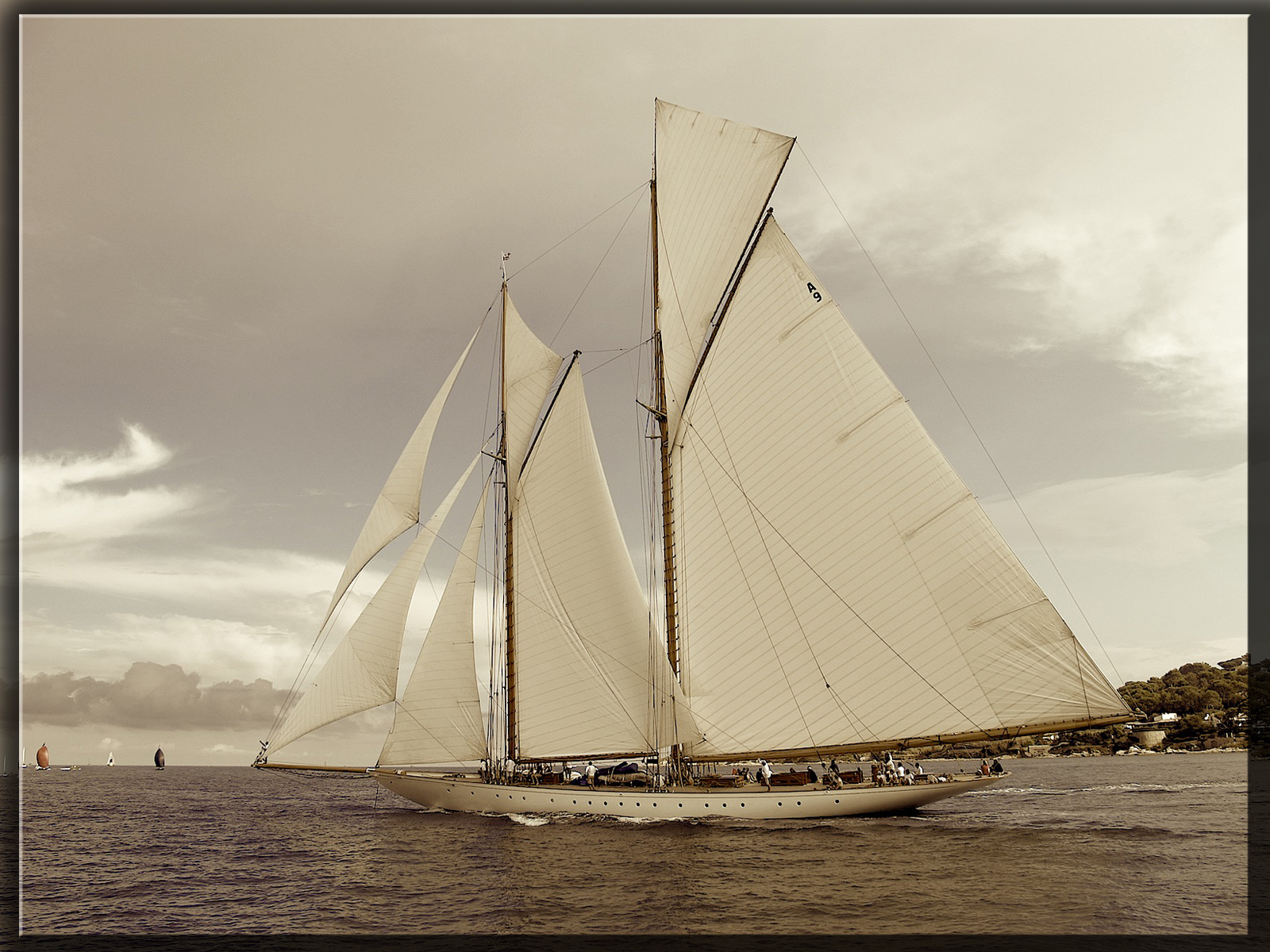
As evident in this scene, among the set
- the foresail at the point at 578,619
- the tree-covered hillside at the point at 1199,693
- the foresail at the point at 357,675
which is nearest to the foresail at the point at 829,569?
the foresail at the point at 578,619

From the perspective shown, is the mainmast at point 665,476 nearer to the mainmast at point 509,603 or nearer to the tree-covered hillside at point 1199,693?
the mainmast at point 509,603

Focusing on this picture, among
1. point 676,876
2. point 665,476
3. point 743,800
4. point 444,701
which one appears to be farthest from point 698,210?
point 676,876

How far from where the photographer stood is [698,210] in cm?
4219

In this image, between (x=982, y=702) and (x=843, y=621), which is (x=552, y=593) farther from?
(x=982, y=702)

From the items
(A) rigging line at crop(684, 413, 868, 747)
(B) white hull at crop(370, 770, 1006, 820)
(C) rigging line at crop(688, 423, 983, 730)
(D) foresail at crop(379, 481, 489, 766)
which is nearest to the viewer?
(C) rigging line at crop(688, 423, 983, 730)

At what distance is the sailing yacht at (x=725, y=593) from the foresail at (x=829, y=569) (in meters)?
Result: 0.10

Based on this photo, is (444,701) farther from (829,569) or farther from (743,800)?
(829,569)

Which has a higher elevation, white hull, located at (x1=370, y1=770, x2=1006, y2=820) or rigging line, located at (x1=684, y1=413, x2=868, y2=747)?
rigging line, located at (x1=684, y1=413, x2=868, y2=747)

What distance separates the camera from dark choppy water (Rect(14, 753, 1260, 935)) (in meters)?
22.1

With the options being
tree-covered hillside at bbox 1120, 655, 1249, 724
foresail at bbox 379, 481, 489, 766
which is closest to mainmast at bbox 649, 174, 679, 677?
foresail at bbox 379, 481, 489, 766

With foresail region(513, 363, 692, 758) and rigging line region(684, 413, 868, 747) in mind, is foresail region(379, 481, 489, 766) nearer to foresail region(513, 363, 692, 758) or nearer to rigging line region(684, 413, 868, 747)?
foresail region(513, 363, 692, 758)

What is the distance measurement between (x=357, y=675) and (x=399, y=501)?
9.22 metres

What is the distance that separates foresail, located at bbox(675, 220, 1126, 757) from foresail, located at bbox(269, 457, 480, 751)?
1519cm

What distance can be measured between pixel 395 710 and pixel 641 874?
2023 centimetres
